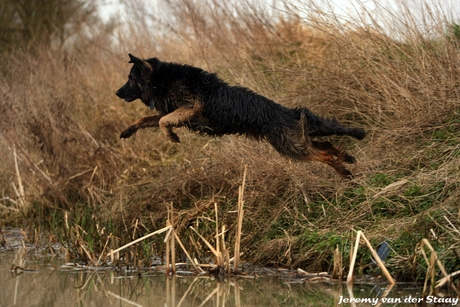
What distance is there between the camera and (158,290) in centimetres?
387

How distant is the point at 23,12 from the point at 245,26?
8.64 metres

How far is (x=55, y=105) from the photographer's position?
24.8 feet

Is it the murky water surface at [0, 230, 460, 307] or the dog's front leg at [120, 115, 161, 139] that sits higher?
the dog's front leg at [120, 115, 161, 139]

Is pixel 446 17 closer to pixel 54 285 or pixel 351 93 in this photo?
pixel 351 93

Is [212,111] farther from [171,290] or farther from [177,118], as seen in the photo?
[171,290]

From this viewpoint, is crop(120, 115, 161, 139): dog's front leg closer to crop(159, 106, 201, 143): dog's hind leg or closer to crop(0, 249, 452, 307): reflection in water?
crop(159, 106, 201, 143): dog's hind leg

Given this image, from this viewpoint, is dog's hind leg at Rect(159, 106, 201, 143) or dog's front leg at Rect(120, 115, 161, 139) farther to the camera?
dog's front leg at Rect(120, 115, 161, 139)

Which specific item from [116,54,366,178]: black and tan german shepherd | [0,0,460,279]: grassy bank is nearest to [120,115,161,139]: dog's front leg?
[116,54,366,178]: black and tan german shepherd

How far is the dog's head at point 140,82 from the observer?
500 centimetres

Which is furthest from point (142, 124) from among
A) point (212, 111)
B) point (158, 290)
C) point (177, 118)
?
point (158, 290)

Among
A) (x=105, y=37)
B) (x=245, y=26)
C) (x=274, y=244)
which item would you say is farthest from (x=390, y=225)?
(x=105, y=37)

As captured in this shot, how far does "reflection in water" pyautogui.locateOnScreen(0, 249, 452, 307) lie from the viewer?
355 centimetres

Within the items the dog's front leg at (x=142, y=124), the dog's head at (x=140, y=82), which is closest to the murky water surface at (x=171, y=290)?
the dog's front leg at (x=142, y=124)

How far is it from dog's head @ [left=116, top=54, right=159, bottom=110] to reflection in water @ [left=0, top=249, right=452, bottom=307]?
184cm
